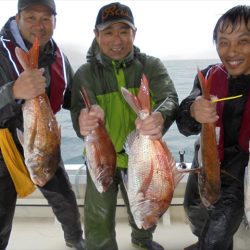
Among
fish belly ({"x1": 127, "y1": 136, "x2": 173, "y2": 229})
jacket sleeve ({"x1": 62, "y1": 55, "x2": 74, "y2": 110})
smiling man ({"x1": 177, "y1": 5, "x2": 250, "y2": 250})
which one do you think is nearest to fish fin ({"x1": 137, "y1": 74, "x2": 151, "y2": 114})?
fish belly ({"x1": 127, "y1": 136, "x2": 173, "y2": 229})

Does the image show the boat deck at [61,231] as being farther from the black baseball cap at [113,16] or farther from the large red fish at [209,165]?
the black baseball cap at [113,16]

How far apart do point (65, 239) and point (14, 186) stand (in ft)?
2.75

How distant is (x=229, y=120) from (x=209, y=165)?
63 centimetres

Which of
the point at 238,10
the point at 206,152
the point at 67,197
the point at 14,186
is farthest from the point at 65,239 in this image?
the point at 238,10

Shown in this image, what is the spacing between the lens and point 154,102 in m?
2.98

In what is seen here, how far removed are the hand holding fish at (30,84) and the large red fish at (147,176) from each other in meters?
0.57

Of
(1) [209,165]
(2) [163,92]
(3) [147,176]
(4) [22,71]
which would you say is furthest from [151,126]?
(4) [22,71]

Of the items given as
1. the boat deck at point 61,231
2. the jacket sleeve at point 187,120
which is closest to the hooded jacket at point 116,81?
the jacket sleeve at point 187,120

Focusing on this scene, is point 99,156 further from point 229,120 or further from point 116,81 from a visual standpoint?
point 229,120

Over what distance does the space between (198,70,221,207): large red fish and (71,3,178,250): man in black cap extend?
1.41 feet

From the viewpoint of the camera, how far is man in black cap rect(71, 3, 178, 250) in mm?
2965

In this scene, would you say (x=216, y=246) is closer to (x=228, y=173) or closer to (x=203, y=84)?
(x=228, y=173)

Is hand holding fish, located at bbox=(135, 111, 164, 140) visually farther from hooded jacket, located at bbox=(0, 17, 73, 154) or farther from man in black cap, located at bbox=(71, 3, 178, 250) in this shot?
hooded jacket, located at bbox=(0, 17, 73, 154)

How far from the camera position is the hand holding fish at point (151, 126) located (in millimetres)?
2256
